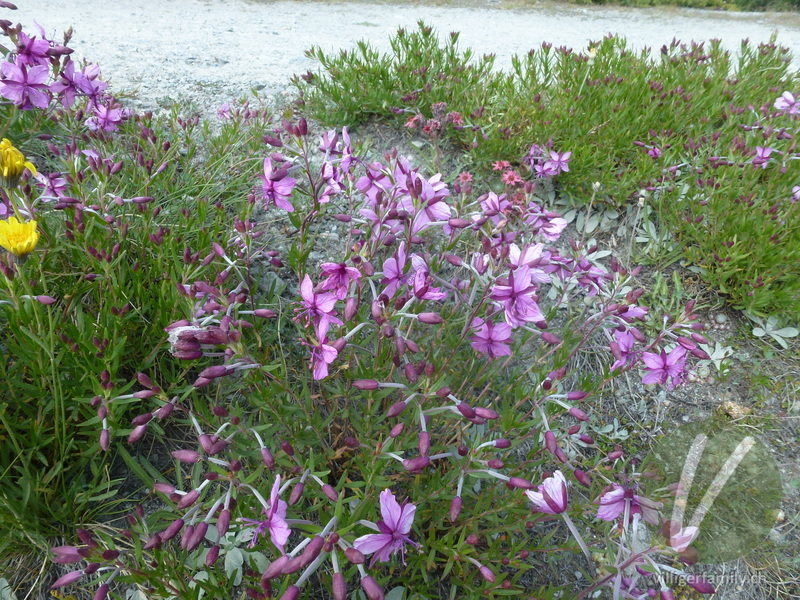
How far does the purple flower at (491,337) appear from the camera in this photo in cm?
193

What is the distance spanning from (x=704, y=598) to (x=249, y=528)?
1963 mm

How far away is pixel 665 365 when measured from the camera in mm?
2068

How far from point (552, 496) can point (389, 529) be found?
1.56ft

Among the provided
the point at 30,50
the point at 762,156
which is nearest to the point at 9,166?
the point at 30,50

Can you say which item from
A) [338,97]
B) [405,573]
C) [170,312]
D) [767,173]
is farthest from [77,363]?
[767,173]

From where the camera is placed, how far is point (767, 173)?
375 centimetres

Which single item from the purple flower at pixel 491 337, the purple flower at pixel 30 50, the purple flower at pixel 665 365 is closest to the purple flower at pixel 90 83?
the purple flower at pixel 30 50

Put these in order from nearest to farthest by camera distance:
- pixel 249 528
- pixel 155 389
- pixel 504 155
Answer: pixel 155 389 → pixel 249 528 → pixel 504 155

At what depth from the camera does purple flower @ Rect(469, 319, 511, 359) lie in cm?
193

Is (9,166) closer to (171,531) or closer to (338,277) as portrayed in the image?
(338,277)

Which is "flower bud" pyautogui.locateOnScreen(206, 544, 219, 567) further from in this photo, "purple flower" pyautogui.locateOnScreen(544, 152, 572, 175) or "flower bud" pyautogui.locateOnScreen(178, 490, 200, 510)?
"purple flower" pyautogui.locateOnScreen(544, 152, 572, 175)

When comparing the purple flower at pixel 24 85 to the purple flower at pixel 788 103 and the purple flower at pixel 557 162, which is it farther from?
the purple flower at pixel 788 103

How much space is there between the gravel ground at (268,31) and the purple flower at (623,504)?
12.9 feet

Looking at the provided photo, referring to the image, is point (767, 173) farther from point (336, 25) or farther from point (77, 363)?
point (336, 25)
